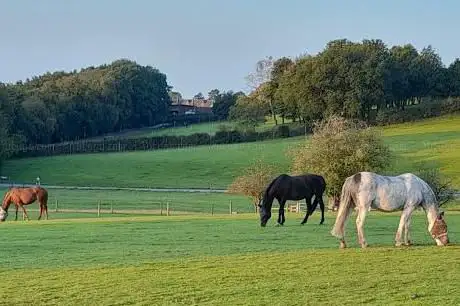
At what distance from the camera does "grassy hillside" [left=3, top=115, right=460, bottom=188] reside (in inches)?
3324

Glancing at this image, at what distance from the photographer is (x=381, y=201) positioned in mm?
16047

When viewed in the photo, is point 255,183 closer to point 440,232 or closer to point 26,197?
point 26,197

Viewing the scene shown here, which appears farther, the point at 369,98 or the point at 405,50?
the point at 405,50

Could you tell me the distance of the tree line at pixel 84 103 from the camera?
107 metres

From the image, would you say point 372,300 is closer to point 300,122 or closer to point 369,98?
point 369,98

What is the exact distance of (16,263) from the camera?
15297 millimetres

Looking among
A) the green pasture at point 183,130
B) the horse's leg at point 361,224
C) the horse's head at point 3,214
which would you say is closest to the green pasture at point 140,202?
the horse's head at point 3,214

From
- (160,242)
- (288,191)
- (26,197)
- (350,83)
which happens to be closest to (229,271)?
(160,242)

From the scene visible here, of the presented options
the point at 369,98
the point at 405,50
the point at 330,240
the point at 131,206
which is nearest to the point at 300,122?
the point at 369,98

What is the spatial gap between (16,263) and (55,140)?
11190 cm

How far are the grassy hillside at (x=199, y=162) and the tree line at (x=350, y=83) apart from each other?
622 cm

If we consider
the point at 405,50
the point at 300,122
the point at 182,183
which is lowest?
the point at 182,183

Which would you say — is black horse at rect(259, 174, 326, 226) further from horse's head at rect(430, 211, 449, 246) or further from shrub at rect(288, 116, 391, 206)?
shrub at rect(288, 116, 391, 206)

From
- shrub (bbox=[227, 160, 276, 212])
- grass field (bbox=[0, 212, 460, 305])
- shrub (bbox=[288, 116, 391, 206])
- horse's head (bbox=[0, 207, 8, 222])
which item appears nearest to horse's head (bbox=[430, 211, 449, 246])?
grass field (bbox=[0, 212, 460, 305])
